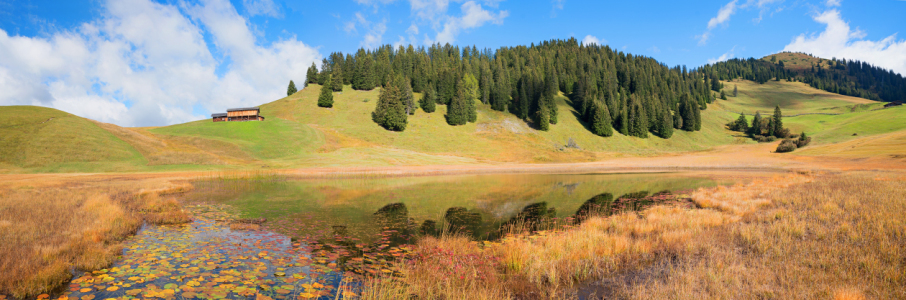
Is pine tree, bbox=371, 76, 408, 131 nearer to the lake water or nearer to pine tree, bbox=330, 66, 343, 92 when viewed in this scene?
pine tree, bbox=330, 66, 343, 92

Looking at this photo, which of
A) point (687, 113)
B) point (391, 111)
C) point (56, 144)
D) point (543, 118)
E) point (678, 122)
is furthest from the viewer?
point (678, 122)

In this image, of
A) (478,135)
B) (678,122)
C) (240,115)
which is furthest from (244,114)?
(678,122)

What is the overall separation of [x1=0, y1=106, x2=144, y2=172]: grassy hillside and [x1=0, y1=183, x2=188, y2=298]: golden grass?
28.5 metres

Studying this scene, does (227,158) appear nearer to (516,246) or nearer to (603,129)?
(516,246)

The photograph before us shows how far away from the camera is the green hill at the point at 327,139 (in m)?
41.0

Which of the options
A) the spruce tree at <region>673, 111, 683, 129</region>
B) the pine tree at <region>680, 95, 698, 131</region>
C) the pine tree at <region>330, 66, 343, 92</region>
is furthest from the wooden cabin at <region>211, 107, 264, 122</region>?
the pine tree at <region>680, 95, 698, 131</region>

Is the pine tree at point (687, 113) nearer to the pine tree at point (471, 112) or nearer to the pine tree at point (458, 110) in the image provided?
the pine tree at point (471, 112)

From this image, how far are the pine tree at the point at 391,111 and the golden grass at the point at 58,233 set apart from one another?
6433cm

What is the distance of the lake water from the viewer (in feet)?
24.1

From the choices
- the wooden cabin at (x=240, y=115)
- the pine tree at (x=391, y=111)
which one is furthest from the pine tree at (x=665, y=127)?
the wooden cabin at (x=240, y=115)

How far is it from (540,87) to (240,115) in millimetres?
80489

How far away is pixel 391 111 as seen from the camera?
81.9m

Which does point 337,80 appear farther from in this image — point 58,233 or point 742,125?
point 742,125

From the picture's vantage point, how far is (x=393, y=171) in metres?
43.0
